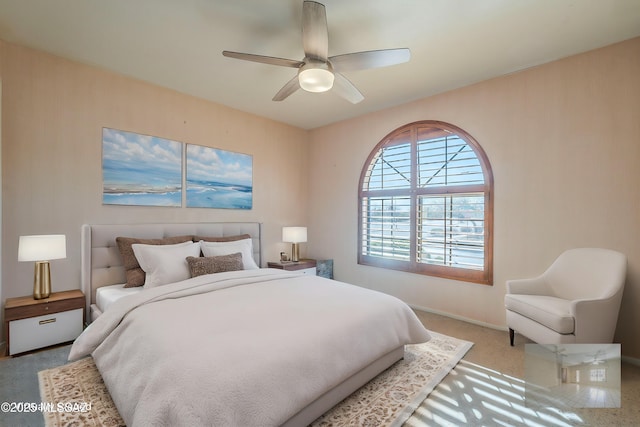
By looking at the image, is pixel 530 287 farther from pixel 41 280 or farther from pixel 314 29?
pixel 41 280

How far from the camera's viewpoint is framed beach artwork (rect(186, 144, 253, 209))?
368 cm

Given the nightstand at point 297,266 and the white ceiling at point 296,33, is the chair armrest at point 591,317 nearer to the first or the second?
the white ceiling at point 296,33

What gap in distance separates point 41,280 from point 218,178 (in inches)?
80.7

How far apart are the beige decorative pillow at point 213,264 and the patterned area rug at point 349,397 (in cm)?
104

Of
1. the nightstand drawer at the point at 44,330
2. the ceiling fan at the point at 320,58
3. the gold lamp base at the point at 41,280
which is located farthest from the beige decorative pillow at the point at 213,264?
the ceiling fan at the point at 320,58

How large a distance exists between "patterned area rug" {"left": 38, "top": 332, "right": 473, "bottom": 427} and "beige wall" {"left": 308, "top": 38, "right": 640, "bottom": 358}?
1216 millimetres

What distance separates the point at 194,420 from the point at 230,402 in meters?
0.14

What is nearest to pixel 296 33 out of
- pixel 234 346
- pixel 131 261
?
pixel 234 346

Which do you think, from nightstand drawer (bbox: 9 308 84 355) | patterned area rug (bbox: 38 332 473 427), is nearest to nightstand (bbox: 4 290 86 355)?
nightstand drawer (bbox: 9 308 84 355)

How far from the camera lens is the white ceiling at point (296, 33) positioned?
2.09 metres

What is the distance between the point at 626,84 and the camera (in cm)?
246

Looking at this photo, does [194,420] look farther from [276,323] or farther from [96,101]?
[96,101]

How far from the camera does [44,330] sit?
2510 millimetres

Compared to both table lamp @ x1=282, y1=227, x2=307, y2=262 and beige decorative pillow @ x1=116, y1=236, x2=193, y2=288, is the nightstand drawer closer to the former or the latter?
beige decorative pillow @ x1=116, y1=236, x2=193, y2=288
